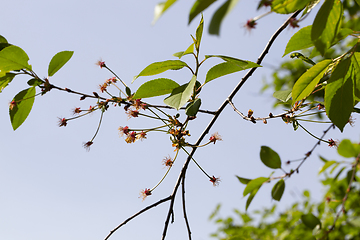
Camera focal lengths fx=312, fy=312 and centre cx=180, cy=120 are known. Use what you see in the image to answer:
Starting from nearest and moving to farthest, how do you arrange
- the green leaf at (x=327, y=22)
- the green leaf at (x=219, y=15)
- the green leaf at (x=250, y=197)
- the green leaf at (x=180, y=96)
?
the green leaf at (x=219, y=15), the green leaf at (x=327, y=22), the green leaf at (x=180, y=96), the green leaf at (x=250, y=197)

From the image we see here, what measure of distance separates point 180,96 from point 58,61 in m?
0.56

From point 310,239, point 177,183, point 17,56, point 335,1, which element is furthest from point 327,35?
point 17,56

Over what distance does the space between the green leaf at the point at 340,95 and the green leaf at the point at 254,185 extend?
345mm

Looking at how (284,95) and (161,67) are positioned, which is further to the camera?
(284,95)

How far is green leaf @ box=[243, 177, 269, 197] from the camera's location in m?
1.02

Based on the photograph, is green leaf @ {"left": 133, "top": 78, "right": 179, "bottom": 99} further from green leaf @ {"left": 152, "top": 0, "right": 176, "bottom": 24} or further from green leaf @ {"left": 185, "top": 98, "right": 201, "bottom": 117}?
green leaf @ {"left": 152, "top": 0, "right": 176, "bottom": 24}

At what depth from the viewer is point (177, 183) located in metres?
1.08

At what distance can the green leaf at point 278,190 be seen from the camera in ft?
3.32

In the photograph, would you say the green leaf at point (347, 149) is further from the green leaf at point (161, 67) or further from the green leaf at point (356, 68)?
the green leaf at point (161, 67)

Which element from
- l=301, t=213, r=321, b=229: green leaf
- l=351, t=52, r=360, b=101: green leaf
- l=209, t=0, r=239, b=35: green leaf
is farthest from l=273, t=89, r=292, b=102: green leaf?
l=209, t=0, r=239, b=35: green leaf

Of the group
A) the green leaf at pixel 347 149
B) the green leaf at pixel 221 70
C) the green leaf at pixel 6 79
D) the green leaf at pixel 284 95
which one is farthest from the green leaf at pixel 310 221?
the green leaf at pixel 6 79

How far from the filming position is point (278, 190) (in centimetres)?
102

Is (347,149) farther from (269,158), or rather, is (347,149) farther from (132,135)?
(132,135)

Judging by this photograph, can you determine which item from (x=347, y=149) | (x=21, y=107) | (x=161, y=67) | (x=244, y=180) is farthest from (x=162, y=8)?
(x=347, y=149)
